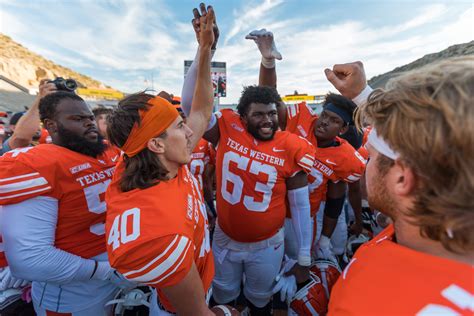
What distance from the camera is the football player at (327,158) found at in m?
2.51

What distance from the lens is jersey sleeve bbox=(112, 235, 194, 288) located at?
0.99 meters

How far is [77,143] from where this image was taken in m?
1.80

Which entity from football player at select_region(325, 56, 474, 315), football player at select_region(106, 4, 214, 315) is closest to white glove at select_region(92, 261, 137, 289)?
football player at select_region(106, 4, 214, 315)

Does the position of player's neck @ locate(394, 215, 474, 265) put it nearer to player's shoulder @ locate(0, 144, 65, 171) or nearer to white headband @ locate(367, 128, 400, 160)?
white headband @ locate(367, 128, 400, 160)

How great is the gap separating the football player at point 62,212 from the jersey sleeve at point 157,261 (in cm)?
85

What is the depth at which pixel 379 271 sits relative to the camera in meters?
0.71

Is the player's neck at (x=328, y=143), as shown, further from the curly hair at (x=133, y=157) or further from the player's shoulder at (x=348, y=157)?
the curly hair at (x=133, y=157)

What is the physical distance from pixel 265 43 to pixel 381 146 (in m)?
2.46

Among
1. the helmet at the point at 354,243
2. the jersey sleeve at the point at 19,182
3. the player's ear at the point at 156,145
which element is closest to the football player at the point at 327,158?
the helmet at the point at 354,243

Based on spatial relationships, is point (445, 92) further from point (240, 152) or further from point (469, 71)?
point (240, 152)

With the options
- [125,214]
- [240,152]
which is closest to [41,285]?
[125,214]

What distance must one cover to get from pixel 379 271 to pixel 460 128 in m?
0.46

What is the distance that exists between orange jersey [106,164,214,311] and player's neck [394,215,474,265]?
2.79 ft

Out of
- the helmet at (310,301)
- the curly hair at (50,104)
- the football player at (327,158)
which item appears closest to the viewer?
the curly hair at (50,104)
